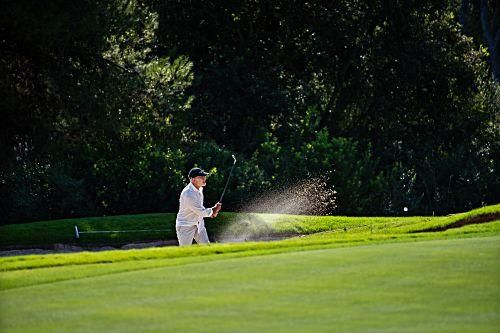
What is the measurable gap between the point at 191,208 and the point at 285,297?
7.81 m

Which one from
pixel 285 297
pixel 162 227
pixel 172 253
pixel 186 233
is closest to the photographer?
pixel 285 297

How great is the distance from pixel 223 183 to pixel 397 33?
11.1 m

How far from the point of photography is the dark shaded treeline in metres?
24.7

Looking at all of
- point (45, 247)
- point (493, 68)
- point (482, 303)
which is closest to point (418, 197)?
point (493, 68)

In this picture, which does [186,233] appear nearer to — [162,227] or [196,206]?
[196,206]

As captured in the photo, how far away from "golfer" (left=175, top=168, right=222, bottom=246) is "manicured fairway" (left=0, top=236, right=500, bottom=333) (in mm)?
5168

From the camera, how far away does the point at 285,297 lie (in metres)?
8.66

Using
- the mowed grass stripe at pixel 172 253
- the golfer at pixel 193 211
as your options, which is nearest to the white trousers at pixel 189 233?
the golfer at pixel 193 211

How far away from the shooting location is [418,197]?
36781 millimetres

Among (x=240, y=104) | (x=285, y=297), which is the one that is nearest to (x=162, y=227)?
(x=240, y=104)

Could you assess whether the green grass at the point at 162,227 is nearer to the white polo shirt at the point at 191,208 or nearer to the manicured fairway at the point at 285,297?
the white polo shirt at the point at 191,208

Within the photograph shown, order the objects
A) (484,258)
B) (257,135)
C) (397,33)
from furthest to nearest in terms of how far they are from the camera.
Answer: (397,33) → (257,135) → (484,258)

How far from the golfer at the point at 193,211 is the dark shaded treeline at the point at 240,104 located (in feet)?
26.7

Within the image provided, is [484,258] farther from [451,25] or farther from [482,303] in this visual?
[451,25]
